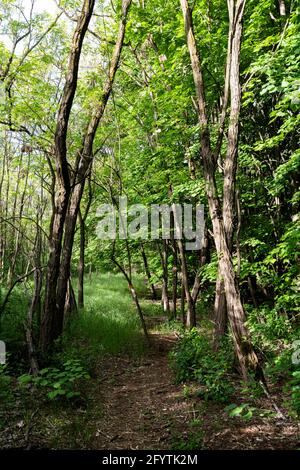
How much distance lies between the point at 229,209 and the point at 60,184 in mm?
2933

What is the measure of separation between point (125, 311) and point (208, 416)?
6.46 m

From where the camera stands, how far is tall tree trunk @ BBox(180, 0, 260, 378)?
15.1 ft

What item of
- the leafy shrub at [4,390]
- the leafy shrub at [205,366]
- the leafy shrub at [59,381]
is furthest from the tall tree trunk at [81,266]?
the leafy shrub at [4,390]

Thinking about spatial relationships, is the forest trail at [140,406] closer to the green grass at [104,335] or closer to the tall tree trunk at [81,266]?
the green grass at [104,335]

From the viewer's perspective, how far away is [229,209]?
504cm

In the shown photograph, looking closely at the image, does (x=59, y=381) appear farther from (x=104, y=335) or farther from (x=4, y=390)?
(x=104, y=335)

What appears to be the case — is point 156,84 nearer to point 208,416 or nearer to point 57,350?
point 57,350

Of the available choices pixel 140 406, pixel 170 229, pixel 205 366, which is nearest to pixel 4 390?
pixel 140 406

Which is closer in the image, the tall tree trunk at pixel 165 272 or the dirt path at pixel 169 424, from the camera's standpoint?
the dirt path at pixel 169 424

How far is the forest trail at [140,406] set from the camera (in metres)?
3.85

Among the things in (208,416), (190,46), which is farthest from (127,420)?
(190,46)

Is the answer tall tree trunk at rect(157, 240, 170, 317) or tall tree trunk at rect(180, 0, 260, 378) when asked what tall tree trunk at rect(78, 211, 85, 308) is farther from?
tall tree trunk at rect(180, 0, 260, 378)

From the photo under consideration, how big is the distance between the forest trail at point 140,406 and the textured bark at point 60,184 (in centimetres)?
→ 129
